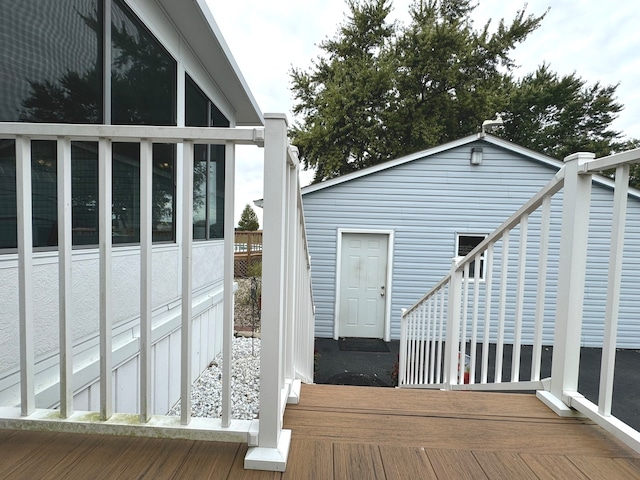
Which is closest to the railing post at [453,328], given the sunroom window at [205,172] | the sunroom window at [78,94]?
the sunroom window at [78,94]

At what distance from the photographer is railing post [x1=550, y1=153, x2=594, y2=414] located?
1.31 meters

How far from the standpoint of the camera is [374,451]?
1023mm

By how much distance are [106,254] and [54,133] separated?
393 mm

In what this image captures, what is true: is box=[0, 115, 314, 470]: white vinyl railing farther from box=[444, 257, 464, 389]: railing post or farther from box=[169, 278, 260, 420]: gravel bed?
box=[444, 257, 464, 389]: railing post

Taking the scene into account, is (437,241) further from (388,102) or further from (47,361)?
(388,102)

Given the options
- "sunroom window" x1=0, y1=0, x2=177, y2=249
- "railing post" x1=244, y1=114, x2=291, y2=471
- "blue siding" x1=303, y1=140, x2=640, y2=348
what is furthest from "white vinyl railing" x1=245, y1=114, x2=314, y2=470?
"blue siding" x1=303, y1=140, x2=640, y2=348

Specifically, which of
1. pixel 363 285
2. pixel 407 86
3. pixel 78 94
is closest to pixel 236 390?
pixel 78 94

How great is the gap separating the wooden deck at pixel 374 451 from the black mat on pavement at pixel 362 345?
173 inches

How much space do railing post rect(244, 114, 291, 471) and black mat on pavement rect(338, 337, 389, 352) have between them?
187 inches

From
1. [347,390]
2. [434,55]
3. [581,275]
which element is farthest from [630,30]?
[347,390]

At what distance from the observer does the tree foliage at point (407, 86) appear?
10.4 metres

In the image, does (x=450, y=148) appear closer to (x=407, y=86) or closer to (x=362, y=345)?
(x=362, y=345)

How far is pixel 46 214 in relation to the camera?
1419 millimetres

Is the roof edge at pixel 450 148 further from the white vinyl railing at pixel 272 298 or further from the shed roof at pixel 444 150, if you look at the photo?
the white vinyl railing at pixel 272 298
